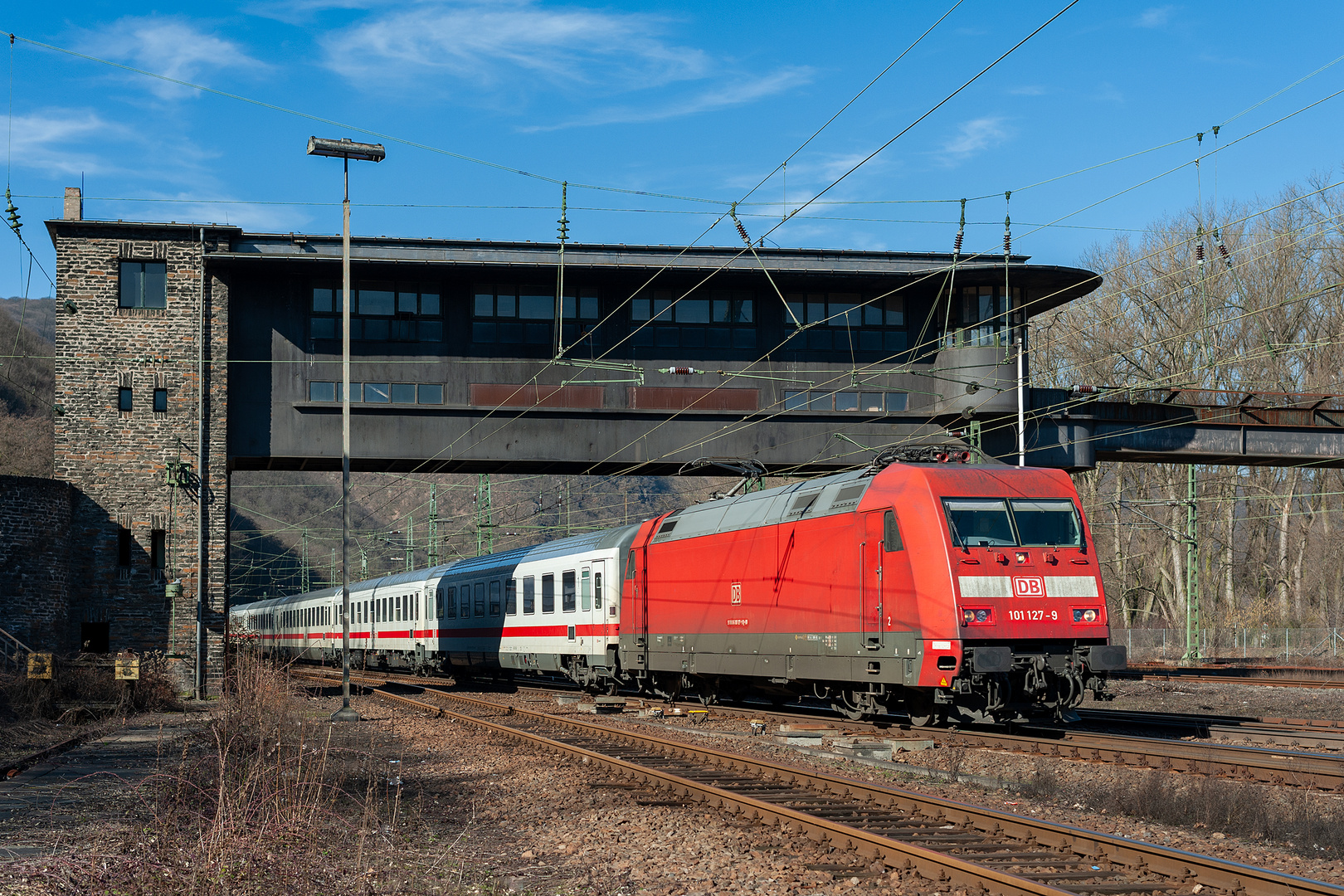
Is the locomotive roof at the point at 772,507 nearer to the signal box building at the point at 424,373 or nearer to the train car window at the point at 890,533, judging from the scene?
the train car window at the point at 890,533

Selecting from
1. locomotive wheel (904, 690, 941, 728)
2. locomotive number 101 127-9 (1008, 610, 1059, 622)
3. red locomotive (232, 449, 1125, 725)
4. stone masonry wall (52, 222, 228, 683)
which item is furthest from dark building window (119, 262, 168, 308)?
locomotive number 101 127-9 (1008, 610, 1059, 622)

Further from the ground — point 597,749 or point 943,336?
point 943,336

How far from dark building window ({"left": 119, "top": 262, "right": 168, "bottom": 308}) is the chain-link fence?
3650 centimetres

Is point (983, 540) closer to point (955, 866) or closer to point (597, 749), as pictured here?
point (597, 749)

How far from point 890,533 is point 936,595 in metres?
1.23

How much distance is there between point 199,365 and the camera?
29438mm

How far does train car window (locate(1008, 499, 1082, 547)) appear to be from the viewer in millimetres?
15891

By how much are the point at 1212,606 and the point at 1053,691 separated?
150 feet

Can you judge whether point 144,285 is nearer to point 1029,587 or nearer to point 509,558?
point 509,558

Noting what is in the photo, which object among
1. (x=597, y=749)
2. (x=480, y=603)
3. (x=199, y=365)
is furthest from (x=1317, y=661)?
(x=199, y=365)

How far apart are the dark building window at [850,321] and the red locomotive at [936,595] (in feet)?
40.7

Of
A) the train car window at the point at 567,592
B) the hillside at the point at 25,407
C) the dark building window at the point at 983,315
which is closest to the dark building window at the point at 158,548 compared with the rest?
the train car window at the point at 567,592

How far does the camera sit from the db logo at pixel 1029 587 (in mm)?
15383

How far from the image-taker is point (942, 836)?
9.45m
